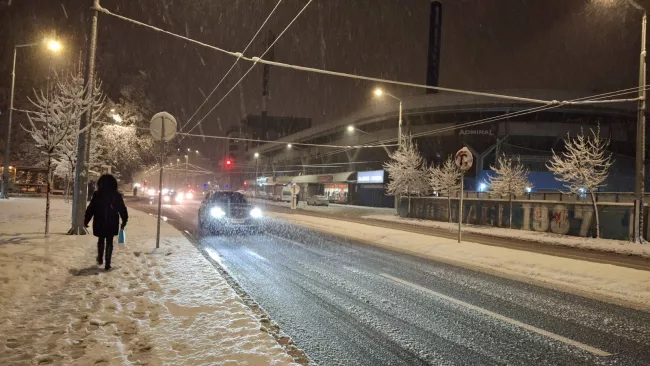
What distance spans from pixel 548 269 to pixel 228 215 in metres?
10.5

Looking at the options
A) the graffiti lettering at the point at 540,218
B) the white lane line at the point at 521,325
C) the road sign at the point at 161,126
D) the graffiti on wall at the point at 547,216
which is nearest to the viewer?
the white lane line at the point at 521,325

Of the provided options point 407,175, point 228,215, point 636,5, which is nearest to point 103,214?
point 228,215

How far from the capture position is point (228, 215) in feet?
50.4

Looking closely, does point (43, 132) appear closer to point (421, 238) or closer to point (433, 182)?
point (421, 238)

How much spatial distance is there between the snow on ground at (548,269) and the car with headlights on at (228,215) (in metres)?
4.53

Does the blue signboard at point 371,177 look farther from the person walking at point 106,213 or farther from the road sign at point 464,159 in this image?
the person walking at point 106,213

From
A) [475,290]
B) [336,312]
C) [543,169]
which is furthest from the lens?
[543,169]

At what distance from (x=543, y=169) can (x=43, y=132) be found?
1706 inches

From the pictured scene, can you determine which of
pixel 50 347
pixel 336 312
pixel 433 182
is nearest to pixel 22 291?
pixel 50 347

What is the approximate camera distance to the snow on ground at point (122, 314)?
387 cm

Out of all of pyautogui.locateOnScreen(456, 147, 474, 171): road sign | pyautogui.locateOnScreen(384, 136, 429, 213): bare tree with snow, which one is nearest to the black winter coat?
pyautogui.locateOnScreen(456, 147, 474, 171): road sign

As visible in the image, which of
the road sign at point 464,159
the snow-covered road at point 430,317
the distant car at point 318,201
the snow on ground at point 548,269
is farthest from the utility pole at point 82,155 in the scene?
the distant car at point 318,201

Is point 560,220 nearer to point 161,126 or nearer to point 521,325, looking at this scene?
point 521,325

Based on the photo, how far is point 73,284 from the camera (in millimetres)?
6438
